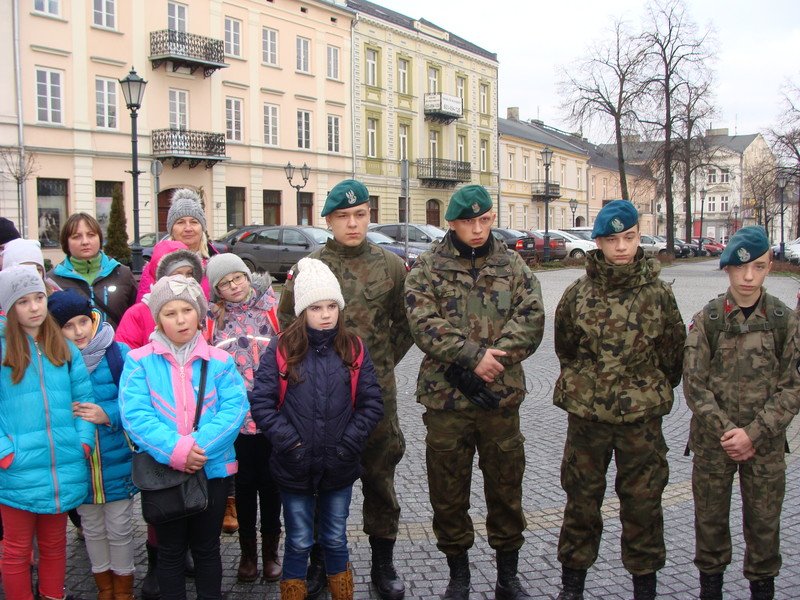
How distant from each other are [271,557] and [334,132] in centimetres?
3437

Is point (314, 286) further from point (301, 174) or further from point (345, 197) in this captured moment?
point (301, 174)

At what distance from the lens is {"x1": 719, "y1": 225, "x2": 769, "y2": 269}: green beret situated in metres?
3.41

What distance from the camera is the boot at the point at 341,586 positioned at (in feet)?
11.5

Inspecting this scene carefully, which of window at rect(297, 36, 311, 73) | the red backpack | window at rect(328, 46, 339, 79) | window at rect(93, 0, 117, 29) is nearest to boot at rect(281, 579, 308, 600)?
the red backpack

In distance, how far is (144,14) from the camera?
2759 cm

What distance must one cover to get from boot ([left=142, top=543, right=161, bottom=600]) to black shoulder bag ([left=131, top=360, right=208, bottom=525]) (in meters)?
0.59

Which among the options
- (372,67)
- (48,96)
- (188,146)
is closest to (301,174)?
(188,146)

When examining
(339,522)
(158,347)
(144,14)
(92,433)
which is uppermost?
(144,14)

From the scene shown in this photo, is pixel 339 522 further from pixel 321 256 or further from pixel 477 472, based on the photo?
pixel 477 472

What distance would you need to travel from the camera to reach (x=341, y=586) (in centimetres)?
351

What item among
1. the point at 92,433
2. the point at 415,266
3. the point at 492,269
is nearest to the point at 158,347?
the point at 92,433

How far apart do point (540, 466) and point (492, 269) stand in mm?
2469

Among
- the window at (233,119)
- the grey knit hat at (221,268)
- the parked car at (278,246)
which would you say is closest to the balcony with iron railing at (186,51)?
the window at (233,119)

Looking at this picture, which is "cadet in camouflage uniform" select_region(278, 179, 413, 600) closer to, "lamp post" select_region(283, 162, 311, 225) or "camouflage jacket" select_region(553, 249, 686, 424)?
"camouflage jacket" select_region(553, 249, 686, 424)
